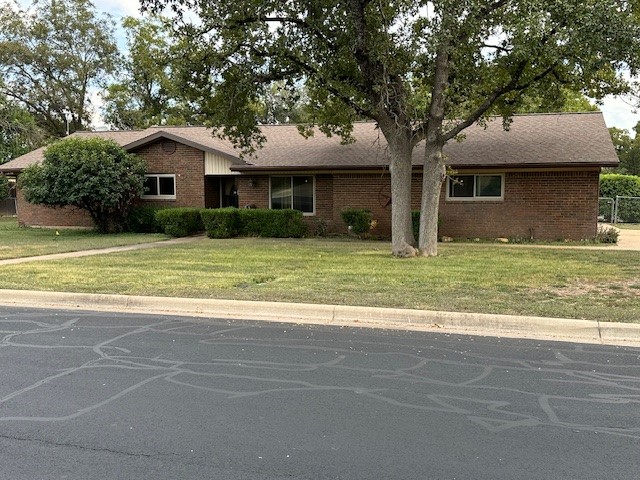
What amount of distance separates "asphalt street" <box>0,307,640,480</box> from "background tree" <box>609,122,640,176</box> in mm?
50040

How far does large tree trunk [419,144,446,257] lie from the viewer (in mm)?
12648

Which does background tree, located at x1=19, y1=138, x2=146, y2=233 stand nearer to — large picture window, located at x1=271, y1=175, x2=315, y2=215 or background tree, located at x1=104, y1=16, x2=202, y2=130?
large picture window, located at x1=271, y1=175, x2=315, y2=215

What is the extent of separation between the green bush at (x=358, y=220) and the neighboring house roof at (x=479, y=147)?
1.52 metres

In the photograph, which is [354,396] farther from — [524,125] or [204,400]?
[524,125]

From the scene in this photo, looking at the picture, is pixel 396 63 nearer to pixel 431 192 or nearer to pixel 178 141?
pixel 431 192

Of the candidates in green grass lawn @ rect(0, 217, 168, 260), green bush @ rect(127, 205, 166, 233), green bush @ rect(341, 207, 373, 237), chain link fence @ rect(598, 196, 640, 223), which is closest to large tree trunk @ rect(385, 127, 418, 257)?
green bush @ rect(341, 207, 373, 237)

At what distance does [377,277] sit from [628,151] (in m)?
50.7

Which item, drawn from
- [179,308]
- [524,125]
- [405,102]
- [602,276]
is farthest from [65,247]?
[524,125]

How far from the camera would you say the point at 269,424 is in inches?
157

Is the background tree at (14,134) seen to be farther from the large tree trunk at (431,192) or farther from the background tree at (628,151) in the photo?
the background tree at (628,151)

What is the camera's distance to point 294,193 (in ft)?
64.2

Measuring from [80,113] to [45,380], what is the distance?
130ft

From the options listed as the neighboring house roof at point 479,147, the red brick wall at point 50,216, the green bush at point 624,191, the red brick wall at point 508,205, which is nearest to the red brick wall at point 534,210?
the red brick wall at point 508,205

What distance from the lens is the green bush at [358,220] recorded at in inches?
686
